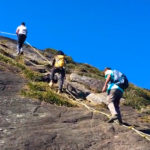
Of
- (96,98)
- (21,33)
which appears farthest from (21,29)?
(96,98)

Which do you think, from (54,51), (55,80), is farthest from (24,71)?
(54,51)

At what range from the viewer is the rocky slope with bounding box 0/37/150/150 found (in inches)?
431

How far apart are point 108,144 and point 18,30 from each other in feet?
54.2

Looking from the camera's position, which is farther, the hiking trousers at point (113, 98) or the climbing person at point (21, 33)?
the climbing person at point (21, 33)

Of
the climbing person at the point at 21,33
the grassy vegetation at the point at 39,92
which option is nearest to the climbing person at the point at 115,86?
the grassy vegetation at the point at 39,92

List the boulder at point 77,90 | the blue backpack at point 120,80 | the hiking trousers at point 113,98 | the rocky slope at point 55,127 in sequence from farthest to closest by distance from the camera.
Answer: the boulder at point 77,90
the blue backpack at point 120,80
the hiking trousers at point 113,98
the rocky slope at point 55,127

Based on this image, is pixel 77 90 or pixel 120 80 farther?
pixel 77 90

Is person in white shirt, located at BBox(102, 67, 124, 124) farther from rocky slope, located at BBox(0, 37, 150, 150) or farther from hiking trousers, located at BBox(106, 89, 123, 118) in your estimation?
rocky slope, located at BBox(0, 37, 150, 150)

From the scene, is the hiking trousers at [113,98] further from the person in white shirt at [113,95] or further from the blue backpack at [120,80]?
the blue backpack at [120,80]

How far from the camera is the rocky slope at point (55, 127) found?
35.9 ft

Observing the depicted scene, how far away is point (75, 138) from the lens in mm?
11508

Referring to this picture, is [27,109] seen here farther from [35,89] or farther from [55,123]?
[35,89]

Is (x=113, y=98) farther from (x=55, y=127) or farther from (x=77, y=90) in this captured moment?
(x=77, y=90)

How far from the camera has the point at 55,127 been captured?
1228 centimetres
